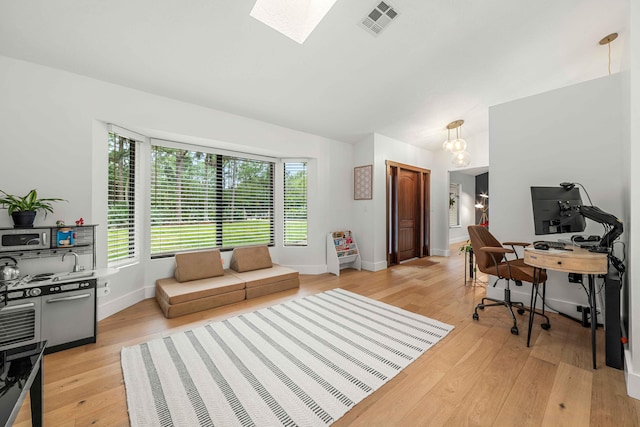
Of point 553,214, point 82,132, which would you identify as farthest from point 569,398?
point 82,132

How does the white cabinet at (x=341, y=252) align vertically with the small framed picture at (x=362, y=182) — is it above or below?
below

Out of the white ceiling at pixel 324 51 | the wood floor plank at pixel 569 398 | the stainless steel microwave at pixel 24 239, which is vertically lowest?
the wood floor plank at pixel 569 398

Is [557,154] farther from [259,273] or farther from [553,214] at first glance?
[259,273]

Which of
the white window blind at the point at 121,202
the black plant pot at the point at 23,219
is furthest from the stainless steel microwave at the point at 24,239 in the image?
the white window blind at the point at 121,202

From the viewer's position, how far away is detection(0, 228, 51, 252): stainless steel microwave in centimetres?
218

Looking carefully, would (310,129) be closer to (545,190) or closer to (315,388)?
(545,190)

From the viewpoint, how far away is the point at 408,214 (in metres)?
6.06

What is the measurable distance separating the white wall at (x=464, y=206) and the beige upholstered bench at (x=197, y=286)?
25.0 feet

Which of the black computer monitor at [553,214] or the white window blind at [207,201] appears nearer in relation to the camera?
the black computer monitor at [553,214]

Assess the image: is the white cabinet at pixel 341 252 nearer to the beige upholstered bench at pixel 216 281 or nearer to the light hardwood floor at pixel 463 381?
the beige upholstered bench at pixel 216 281

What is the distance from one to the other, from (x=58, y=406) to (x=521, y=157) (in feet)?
15.9

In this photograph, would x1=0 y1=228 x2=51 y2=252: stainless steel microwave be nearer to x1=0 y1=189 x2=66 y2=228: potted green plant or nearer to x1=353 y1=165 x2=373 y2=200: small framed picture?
x1=0 y1=189 x2=66 y2=228: potted green plant

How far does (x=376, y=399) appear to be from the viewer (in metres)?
1.61

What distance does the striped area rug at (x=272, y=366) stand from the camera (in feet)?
4.92
